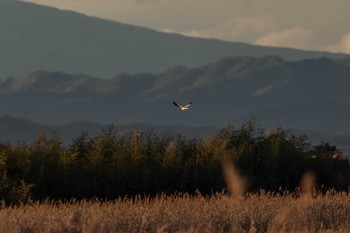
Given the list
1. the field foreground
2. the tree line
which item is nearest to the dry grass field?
the field foreground

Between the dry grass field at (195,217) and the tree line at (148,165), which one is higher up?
the tree line at (148,165)

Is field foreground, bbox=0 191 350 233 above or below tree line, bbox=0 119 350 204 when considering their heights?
below

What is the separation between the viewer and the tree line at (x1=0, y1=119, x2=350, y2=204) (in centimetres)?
2525

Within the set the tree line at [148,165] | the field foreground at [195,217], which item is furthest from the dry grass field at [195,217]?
the tree line at [148,165]

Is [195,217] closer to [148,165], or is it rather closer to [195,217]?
[195,217]

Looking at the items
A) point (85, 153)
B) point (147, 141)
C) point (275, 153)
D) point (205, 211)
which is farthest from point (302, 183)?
point (205, 211)

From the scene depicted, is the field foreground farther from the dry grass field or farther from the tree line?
the tree line

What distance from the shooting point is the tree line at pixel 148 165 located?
25250mm

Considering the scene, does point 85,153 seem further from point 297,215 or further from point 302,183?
point 297,215

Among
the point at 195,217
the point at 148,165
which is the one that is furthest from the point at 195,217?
the point at 148,165

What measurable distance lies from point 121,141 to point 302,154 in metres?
5.48

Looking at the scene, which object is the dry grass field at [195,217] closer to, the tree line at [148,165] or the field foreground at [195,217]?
the field foreground at [195,217]

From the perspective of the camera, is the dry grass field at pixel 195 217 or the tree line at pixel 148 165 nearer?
the dry grass field at pixel 195 217

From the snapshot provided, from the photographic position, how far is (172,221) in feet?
48.3
